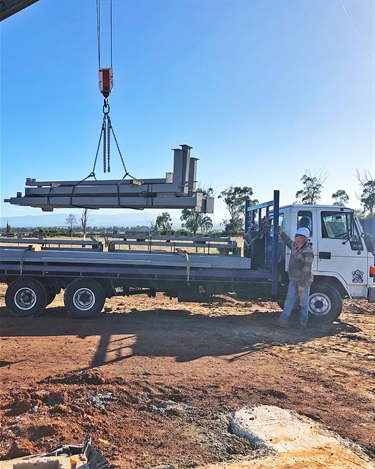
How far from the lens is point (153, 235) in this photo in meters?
9.09

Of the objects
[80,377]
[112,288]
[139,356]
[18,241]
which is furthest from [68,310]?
[80,377]

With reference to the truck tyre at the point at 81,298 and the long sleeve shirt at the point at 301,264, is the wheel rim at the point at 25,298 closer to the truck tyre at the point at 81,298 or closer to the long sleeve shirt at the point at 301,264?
the truck tyre at the point at 81,298

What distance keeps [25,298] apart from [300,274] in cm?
576

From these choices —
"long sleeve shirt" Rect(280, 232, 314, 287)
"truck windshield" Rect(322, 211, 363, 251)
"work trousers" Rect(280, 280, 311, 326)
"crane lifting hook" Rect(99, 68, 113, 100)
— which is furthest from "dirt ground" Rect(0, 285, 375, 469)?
"crane lifting hook" Rect(99, 68, 113, 100)

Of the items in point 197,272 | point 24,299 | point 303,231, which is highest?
point 303,231

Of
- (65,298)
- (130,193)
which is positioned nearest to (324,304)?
(130,193)

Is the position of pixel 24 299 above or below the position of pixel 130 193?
below

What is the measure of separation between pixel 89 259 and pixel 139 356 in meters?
3.04

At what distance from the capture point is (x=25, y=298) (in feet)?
28.3

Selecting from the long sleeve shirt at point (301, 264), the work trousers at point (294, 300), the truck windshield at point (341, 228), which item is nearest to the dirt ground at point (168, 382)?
the work trousers at point (294, 300)

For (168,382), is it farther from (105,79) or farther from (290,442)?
(105,79)

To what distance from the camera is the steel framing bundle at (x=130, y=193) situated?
25.7ft

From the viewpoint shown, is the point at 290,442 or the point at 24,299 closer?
the point at 290,442

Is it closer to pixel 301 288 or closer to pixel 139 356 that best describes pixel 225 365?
pixel 139 356
